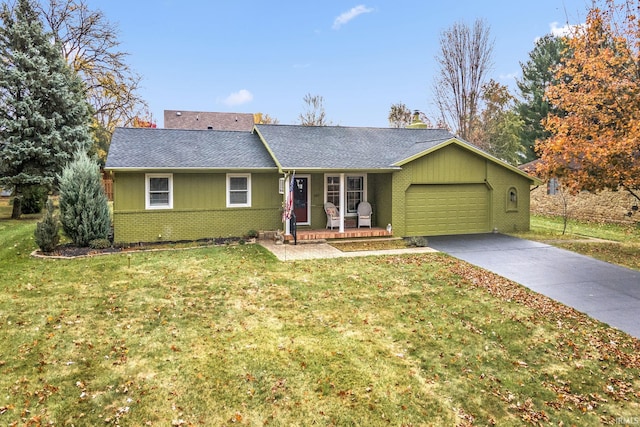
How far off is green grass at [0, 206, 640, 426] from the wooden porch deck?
4.62 m

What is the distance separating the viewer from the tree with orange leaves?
36.1 ft

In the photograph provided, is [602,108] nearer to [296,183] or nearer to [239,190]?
[296,183]

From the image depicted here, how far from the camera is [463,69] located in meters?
26.6

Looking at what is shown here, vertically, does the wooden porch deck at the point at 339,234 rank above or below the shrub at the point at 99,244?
above

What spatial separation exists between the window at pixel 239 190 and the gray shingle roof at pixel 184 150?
57 cm

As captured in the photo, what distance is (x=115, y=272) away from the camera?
962 centimetres

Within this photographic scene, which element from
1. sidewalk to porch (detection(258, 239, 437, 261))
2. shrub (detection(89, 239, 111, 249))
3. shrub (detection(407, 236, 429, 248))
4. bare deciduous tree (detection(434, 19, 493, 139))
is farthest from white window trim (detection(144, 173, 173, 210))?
bare deciduous tree (detection(434, 19, 493, 139))

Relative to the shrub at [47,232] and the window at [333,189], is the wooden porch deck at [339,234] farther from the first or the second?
the shrub at [47,232]

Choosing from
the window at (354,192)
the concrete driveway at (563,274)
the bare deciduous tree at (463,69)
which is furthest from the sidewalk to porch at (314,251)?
the bare deciduous tree at (463,69)

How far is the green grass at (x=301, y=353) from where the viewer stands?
440 cm

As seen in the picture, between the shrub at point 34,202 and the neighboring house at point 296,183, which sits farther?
the shrub at point 34,202

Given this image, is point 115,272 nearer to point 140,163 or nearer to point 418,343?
point 140,163

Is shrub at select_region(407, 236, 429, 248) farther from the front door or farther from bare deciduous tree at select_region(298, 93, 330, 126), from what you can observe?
bare deciduous tree at select_region(298, 93, 330, 126)

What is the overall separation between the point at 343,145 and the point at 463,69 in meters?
15.2
